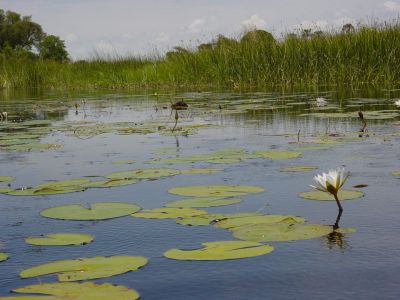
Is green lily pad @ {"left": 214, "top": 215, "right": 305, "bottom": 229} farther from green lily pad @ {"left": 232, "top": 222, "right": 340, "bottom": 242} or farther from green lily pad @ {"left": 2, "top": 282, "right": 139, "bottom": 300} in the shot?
green lily pad @ {"left": 2, "top": 282, "right": 139, "bottom": 300}

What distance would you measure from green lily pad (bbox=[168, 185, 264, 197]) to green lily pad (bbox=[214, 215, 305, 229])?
0.42 m

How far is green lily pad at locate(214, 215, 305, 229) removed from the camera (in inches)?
83.0

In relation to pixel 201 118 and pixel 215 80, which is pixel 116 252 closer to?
pixel 201 118

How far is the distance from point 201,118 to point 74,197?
3.99 metres

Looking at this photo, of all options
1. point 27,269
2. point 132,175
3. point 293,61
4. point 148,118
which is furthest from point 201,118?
point 293,61

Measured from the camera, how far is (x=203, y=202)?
97.7 inches

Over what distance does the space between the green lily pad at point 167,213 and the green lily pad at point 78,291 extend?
30.0 inches

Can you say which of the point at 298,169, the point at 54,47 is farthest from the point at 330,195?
the point at 54,47

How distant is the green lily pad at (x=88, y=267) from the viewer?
5.36 ft

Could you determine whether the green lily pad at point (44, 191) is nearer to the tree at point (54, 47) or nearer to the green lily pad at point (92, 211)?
the green lily pad at point (92, 211)

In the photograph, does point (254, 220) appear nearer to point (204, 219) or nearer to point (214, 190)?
point (204, 219)

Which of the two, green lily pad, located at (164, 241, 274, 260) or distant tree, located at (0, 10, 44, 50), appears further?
distant tree, located at (0, 10, 44, 50)

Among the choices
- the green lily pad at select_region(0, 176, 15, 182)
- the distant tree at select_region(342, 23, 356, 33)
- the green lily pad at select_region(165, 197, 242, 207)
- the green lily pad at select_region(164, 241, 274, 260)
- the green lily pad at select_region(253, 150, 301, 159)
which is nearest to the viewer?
the green lily pad at select_region(164, 241, 274, 260)

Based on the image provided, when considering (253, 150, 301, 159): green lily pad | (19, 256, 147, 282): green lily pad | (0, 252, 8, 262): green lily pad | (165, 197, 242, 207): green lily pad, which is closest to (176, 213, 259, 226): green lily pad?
(165, 197, 242, 207): green lily pad
